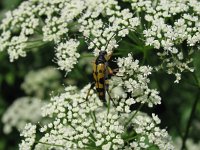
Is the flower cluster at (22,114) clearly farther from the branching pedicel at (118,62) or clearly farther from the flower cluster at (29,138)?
the flower cluster at (29,138)

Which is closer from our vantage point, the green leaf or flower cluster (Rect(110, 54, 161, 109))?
flower cluster (Rect(110, 54, 161, 109))

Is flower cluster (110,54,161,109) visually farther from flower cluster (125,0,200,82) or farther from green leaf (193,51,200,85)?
green leaf (193,51,200,85)

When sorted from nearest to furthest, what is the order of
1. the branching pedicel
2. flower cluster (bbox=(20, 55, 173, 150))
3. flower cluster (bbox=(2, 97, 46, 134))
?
1. flower cluster (bbox=(20, 55, 173, 150))
2. the branching pedicel
3. flower cluster (bbox=(2, 97, 46, 134))

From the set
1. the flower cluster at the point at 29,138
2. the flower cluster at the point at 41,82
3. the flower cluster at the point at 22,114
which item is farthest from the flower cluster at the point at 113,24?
the flower cluster at the point at 41,82

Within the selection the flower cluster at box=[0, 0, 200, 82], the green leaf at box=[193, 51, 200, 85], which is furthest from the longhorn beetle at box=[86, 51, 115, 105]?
the green leaf at box=[193, 51, 200, 85]

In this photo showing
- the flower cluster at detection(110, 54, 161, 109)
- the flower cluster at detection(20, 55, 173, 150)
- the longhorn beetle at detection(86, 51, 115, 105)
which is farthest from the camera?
the longhorn beetle at detection(86, 51, 115, 105)

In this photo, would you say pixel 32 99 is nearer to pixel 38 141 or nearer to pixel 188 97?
pixel 188 97

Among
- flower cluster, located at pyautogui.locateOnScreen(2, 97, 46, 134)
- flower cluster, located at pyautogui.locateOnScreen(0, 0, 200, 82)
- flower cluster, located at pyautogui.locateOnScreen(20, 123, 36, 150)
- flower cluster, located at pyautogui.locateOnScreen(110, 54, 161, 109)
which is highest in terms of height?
flower cluster, located at pyautogui.locateOnScreen(0, 0, 200, 82)

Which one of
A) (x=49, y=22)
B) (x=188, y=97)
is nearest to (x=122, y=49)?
(x=49, y=22)
